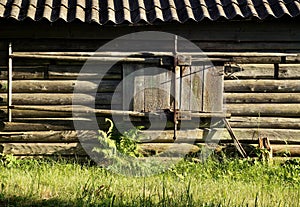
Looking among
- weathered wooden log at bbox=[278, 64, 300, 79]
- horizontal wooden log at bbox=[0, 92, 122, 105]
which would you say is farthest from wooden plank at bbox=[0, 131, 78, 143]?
weathered wooden log at bbox=[278, 64, 300, 79]

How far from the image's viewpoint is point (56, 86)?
8242 millimetres

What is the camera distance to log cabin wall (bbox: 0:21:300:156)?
322 inches

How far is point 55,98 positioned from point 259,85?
3.54 meters

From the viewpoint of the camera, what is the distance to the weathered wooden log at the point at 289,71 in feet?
27.7

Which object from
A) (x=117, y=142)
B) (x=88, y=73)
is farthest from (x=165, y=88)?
(x=88, y=73)

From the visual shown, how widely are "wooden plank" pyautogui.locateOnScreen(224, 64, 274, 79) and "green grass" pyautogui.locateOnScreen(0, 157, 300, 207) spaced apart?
1472 mm

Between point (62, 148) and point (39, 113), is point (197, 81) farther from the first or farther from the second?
point (39, 113)

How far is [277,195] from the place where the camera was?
645 cm

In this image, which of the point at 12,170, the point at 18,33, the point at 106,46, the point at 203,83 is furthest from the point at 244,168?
the point at 18,33

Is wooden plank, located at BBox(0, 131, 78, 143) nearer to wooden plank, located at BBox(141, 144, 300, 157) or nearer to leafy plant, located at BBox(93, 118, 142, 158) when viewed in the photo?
leafy plant, located at BBox(93, 118, 142, 158)

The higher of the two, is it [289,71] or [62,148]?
[289,71]

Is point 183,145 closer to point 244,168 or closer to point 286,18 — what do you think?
point 244,168

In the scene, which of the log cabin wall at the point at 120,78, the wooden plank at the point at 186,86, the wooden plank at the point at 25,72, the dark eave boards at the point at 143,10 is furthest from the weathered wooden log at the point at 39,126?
the wooden plank at the point at 186,86

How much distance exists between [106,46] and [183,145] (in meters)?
2.18
